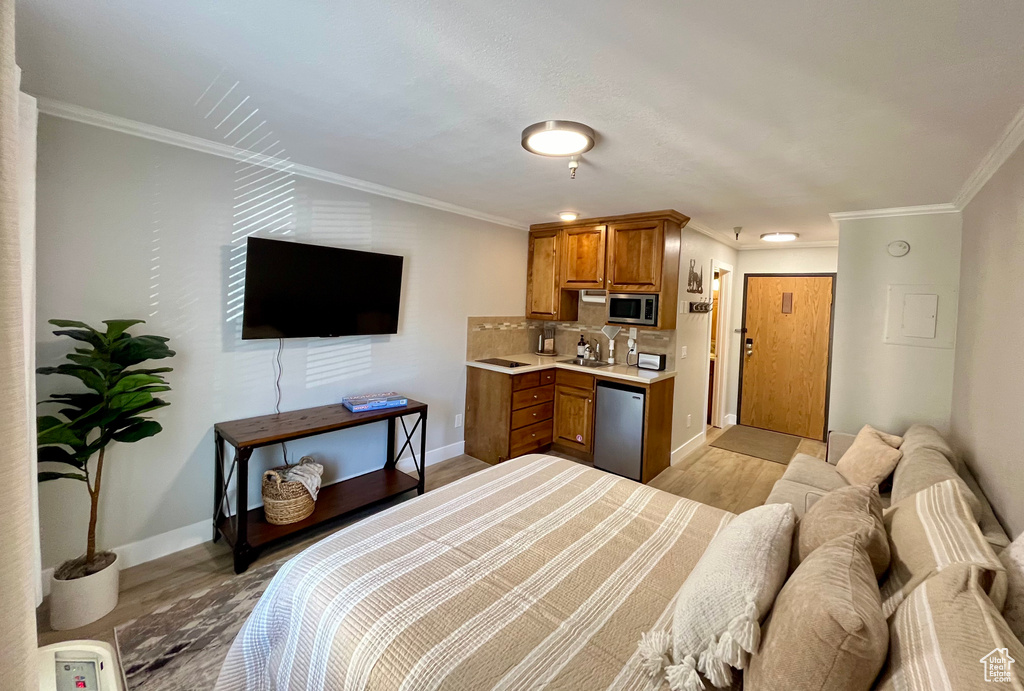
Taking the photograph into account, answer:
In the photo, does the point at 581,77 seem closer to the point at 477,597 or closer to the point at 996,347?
the point at 477,597

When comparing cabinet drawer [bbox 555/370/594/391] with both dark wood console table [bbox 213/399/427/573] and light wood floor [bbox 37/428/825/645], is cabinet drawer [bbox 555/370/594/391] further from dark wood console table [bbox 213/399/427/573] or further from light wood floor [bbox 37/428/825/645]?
dark wood console table [bbox 213/399/427/573]

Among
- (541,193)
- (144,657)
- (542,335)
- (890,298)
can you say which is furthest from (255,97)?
(890,298)

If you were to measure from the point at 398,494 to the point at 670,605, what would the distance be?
7.50 feet

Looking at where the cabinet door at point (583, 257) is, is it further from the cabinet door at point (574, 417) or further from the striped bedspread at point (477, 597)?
the striped bedspread at point (477, 597)

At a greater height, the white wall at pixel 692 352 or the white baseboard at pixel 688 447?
the white wall at pixel 692 352

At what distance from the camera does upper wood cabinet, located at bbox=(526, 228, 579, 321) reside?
14.9 ft

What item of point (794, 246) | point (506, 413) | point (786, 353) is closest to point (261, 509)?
point (506, 413)

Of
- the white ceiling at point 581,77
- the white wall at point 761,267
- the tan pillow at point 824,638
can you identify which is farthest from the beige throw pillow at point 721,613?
the white wall at point 761,267

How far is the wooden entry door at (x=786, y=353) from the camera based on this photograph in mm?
5082

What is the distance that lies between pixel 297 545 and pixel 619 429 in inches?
102

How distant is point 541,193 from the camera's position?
3.27 meters

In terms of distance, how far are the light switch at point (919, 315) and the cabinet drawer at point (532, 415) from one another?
2.85 metres

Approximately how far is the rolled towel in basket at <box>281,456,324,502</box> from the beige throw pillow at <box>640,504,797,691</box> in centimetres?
223

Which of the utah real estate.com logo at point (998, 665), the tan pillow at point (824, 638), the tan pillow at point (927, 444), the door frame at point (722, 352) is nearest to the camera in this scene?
the utah real estate.com logo at point (998, 665)
